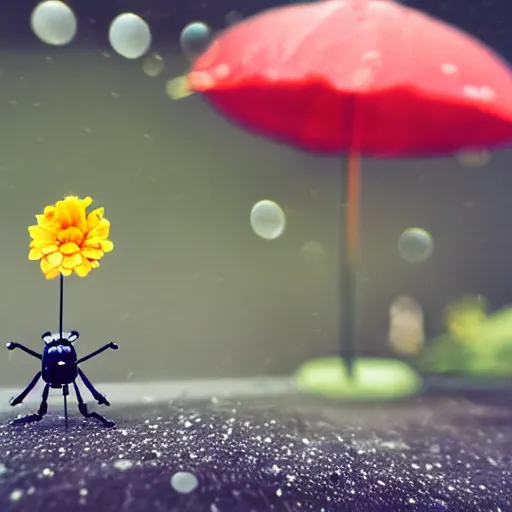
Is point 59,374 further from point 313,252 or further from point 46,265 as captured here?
point 313,252

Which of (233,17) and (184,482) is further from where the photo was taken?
(233,17)

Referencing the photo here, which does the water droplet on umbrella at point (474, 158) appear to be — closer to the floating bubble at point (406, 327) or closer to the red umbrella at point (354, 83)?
the red umbrella at point (354, 83)

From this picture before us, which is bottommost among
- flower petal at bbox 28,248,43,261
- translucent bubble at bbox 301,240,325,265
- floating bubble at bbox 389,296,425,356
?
floating bubble at bbox 389,296,425,356

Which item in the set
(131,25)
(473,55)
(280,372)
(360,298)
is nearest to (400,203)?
(360,298)

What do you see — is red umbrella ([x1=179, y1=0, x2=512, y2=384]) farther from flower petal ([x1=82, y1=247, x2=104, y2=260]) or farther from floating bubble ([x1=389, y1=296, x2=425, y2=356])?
flower petal ([x1=82, y1=247, x2=104, y2=260])

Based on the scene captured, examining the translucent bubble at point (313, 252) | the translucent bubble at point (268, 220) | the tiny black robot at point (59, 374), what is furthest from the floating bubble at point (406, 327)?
the tiny black robot at point (59, 374)

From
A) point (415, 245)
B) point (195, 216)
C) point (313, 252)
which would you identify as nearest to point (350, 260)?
point (313, 252)

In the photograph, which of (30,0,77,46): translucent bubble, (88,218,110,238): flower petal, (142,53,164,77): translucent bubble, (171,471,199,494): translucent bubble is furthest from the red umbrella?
(171,471,199,494): translucent bubble
